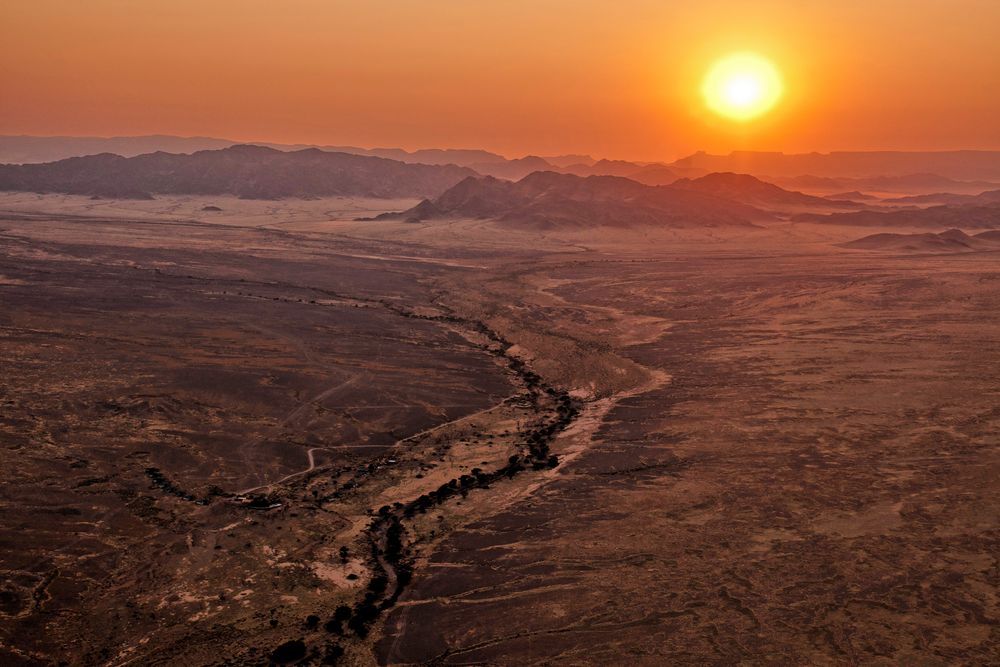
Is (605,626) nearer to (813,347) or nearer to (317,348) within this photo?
(317,348)

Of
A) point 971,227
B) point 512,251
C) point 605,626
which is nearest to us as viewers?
point 605,626

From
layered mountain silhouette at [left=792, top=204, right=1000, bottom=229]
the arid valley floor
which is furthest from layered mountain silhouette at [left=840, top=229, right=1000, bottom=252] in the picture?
the arid valley floor

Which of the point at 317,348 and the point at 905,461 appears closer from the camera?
the point at 905,461

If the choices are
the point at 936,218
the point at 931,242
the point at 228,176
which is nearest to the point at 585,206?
the point at 931,242

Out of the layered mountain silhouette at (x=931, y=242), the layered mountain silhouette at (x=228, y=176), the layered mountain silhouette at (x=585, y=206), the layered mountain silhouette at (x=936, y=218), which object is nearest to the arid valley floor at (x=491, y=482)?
the layered mountain silhouette at (x=931, y=242)

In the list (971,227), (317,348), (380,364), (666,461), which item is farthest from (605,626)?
(971,227)

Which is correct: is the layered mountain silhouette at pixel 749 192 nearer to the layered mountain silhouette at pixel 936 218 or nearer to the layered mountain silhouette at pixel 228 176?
the layered mountain silhouette at pixel 936 218

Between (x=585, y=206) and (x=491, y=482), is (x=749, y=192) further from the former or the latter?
(x=491, y=482)
